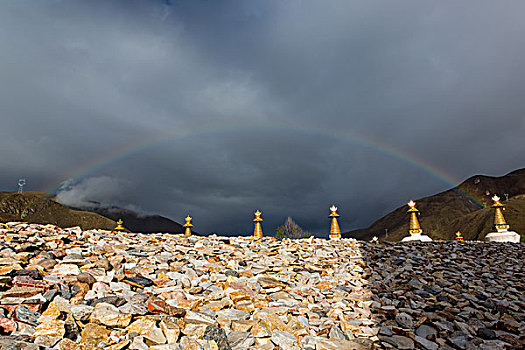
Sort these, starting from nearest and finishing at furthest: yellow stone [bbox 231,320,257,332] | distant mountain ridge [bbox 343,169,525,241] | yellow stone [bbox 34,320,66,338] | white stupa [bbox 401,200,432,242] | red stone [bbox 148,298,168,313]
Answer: yellow stone [bbox 34,320,66,338], yellow stone [bbox 231,320,257,332], red stone [bbox 148,298,168,313], white stupa [bbox 401,200,432,242], distant mountain ridge [bbox 343,169,525,241]

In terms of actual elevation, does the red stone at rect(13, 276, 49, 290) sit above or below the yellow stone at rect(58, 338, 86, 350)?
above

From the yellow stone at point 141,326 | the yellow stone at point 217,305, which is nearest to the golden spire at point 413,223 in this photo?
the yellow stone at point 217,305

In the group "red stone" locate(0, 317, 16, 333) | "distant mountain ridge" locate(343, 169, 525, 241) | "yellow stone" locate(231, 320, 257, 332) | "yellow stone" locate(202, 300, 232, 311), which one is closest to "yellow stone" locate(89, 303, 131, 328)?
"red stone" locate(0, 317, 16, 333)

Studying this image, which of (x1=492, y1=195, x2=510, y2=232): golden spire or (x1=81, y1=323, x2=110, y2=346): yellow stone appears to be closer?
(x1=81, y1=323, x2=110, y2=346): yellow stone

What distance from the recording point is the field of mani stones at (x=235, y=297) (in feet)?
13.6

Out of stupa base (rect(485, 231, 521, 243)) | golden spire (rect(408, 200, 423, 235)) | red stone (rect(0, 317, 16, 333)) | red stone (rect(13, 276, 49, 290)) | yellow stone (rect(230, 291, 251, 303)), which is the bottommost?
red stone (rect(0, 317, 16, 333))

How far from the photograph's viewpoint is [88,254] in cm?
638

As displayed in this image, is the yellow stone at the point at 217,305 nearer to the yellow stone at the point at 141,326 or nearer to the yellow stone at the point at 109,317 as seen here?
the yellow stone at the point at 141,326

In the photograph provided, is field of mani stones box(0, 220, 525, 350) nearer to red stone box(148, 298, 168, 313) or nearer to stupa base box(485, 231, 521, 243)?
red stone box(148, 298, 168, 313)

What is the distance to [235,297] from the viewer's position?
5531 mm

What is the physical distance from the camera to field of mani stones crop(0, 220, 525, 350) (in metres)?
4.13

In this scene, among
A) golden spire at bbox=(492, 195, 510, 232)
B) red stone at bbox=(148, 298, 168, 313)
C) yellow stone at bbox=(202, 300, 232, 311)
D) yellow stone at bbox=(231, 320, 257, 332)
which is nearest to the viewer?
yellow stone at bbox=(231, 320, 257, 332)

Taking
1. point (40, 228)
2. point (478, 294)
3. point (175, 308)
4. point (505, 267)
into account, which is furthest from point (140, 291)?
point (505, 267)

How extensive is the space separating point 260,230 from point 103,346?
9.70 m
